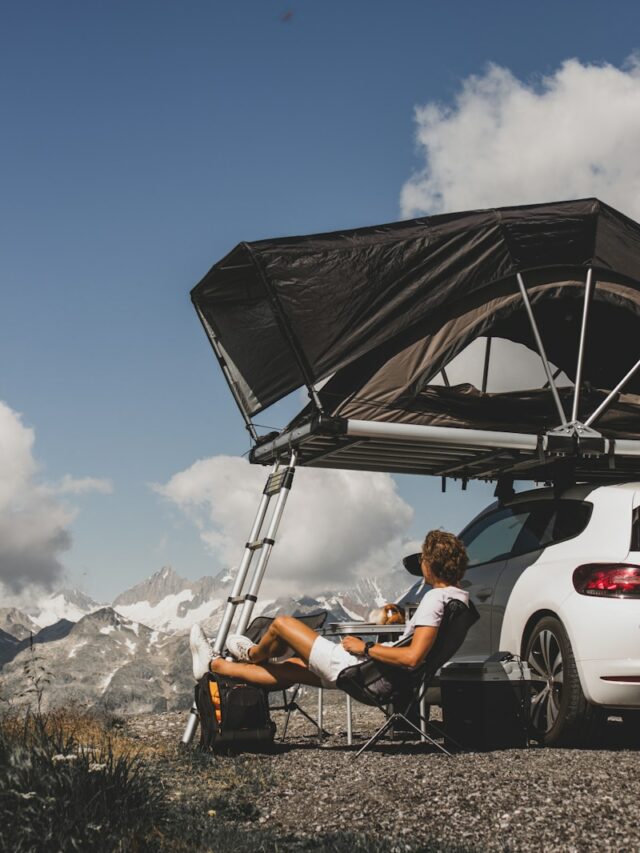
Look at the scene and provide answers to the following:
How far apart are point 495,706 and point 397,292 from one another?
3.61 m

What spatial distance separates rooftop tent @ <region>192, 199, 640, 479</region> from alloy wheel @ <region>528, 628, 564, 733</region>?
6.17 ft

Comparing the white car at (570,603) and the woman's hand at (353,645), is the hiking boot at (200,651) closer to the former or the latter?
the woman's hand at (353,645)

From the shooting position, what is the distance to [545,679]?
7754 millimetres

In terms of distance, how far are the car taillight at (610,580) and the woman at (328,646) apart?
89 centimetres

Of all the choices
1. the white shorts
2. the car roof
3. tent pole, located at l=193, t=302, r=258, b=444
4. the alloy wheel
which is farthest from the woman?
tent pole, located at l=193, t=302, r=258, b=444

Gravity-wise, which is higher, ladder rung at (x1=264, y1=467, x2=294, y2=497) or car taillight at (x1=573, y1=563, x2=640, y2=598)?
ladder rung at (x1=264, y1=467, x2=294, y2=497)

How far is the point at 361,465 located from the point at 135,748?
Result: 146 inches

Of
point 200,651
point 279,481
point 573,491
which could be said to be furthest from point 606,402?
point 200,651

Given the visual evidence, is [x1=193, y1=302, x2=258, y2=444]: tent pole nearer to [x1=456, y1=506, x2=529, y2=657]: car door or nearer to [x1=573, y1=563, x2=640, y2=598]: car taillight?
[x1=456, y1=506, x2=529, y2=657]: car door

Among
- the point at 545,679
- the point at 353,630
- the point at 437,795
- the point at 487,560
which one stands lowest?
the point at 437,795

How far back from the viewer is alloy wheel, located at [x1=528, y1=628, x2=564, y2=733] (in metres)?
7.59

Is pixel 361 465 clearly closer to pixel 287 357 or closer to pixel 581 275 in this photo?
pixel 287 357

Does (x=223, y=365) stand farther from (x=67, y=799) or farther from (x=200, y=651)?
(x=67, y=799)

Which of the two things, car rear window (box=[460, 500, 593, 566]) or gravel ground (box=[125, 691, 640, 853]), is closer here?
gravel ground (box=[125, 691, 640, 853])
